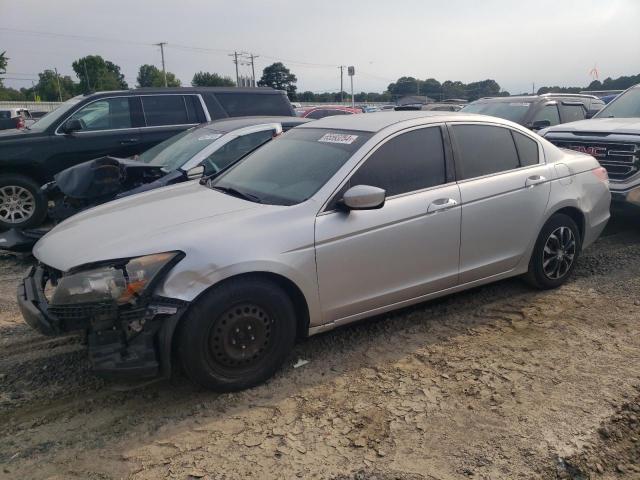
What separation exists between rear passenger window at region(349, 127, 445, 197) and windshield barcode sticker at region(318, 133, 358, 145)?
0.24m

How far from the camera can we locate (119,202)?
13.9 feet

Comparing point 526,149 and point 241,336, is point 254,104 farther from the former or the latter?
point 241,336

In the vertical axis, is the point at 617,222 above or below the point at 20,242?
below

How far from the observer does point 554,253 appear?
4.90m

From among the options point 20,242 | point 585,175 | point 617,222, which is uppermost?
point 585,175

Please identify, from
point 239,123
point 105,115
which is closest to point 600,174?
point 239,123

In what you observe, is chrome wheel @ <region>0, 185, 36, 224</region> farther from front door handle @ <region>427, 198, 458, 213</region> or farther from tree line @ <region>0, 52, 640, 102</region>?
tree line @ <region>0, 52, 640, 102</region>

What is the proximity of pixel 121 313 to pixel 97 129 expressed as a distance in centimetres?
583

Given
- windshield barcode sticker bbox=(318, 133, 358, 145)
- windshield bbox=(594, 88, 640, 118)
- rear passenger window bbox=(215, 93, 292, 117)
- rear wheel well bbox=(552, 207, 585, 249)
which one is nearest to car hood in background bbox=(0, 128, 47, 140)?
rear passenger window bbox=(215, 93, 292, 117)

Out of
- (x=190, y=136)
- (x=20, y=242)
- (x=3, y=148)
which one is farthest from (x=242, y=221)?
(x=3, y=148)

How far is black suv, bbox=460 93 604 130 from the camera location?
9438 mm

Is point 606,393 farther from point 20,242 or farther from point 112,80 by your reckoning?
point 112,80

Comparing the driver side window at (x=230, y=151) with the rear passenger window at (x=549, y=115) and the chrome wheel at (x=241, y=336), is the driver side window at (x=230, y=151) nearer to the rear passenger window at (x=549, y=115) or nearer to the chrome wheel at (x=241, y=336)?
the chrome wheel at (x=241, y=336)

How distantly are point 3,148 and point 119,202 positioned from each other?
13.5ft
